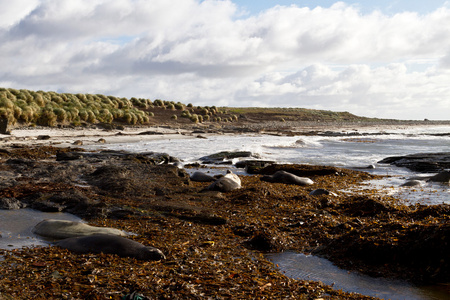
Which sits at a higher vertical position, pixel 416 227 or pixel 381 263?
pixel 416 227

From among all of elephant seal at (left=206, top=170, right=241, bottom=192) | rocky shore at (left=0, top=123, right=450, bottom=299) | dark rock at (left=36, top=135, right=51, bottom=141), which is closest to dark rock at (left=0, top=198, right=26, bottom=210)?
rocky shore at (left=0, top=123, right=450, bottom=299)

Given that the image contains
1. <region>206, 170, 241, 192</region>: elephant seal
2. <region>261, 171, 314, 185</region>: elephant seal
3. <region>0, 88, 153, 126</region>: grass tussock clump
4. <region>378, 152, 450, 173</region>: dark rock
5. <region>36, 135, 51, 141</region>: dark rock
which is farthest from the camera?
<region>0, 88, 153, 126</region>: grass tussock clump

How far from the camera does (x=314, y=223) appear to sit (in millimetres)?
7484

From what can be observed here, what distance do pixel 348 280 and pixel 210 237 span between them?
2.39 metres

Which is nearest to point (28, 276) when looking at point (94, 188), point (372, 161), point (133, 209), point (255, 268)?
point (255, 268)

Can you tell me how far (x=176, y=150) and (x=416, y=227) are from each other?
18.0m

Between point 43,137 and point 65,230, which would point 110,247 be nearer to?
point 65,230

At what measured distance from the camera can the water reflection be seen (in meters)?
4.73

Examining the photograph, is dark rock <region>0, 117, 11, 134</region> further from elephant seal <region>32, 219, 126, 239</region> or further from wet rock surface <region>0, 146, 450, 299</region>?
elephant seal <region>32, 219, 126, 239</region>

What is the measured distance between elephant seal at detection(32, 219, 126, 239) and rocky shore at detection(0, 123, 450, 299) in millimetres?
510

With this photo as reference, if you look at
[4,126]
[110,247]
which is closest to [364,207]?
[110,247]

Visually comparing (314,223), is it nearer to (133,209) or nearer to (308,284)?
(308,284)

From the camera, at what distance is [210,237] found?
674cm

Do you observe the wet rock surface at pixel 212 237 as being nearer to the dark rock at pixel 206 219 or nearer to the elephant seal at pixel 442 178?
the dark rock at pixel 206 219
